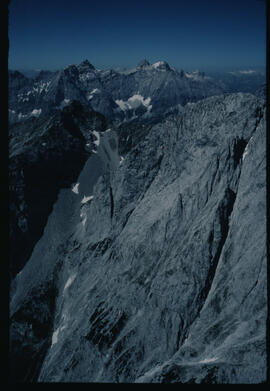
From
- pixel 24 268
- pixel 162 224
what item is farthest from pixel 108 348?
pixel 24 268

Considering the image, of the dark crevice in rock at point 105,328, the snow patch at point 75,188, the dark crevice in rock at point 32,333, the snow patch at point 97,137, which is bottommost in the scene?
the dark crevice in rock at point 32,333

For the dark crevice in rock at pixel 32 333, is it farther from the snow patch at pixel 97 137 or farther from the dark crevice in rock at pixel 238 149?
the snow patch at pixel 97 137

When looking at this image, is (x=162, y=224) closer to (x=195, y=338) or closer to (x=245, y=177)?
(x=245, y=177)

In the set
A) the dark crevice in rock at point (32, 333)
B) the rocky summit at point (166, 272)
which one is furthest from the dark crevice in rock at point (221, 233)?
the dark crevice in rock at point (32, 333)

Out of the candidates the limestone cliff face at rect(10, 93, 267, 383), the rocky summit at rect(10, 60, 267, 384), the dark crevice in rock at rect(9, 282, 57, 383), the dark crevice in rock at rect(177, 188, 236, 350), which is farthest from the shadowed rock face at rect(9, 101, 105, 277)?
the dark crevice in rock at rect(177, 188, 236, 350)

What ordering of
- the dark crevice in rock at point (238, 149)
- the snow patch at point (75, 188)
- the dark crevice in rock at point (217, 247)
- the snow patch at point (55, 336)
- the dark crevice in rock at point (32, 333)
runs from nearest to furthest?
the dark crevice in rock at point (217, 247)
the dark crevice in rock at point (238, 149)
the dark crevice in rock at point (32, 333)
the snow patch at point (55, 336)
the snow patch at point (75, 188)

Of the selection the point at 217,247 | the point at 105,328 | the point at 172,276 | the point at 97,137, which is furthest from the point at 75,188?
the point at 217,247

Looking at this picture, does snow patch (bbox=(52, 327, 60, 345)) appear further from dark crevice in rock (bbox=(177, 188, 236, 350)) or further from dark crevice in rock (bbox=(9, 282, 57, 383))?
dark crevice in rock (bbox=(177, 188, 236, 350))
